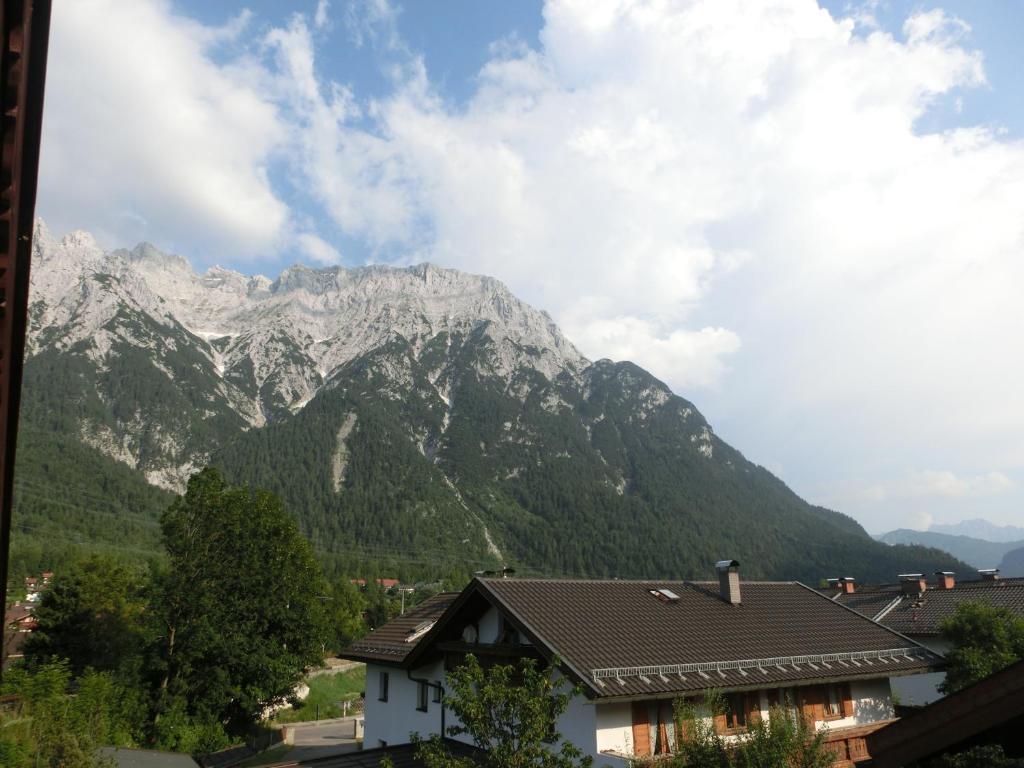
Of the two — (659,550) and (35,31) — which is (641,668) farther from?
(659,550)

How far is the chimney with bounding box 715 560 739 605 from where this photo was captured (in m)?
25.3

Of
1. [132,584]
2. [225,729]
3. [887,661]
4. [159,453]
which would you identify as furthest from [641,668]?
[159,453]

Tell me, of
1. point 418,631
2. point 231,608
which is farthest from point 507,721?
point 231,608

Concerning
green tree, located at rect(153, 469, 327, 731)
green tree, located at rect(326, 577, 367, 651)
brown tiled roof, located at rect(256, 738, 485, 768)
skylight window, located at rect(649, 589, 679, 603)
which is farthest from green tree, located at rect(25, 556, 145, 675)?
skylight window, located at rect(649, 589, 679, 603)

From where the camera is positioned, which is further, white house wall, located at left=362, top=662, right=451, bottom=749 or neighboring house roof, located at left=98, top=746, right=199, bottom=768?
neighboring house roof, located at left=98, top=746, right=199, bottom=768

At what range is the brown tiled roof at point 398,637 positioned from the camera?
88.8 feet

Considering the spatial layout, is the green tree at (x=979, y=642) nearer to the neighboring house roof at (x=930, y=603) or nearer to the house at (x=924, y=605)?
the house at (x=924, y=605)

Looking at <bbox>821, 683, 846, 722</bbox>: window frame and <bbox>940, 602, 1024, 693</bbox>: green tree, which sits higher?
<bbox>940, 602, 1024, 693</bbox>: green tree

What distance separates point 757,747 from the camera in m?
11.7

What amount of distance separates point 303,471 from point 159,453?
4454 cm

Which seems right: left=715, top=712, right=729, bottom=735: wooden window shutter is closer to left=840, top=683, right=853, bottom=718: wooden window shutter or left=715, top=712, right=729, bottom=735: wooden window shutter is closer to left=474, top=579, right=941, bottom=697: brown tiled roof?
left=474, top=579, right=941, bottom=697: brown tiled roof

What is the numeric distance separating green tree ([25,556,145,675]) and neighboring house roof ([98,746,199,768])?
47.7ft

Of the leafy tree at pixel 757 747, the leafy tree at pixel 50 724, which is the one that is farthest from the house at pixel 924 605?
the leafy tree at pixel 50 724

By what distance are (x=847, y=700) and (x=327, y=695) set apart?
51.3 meters
